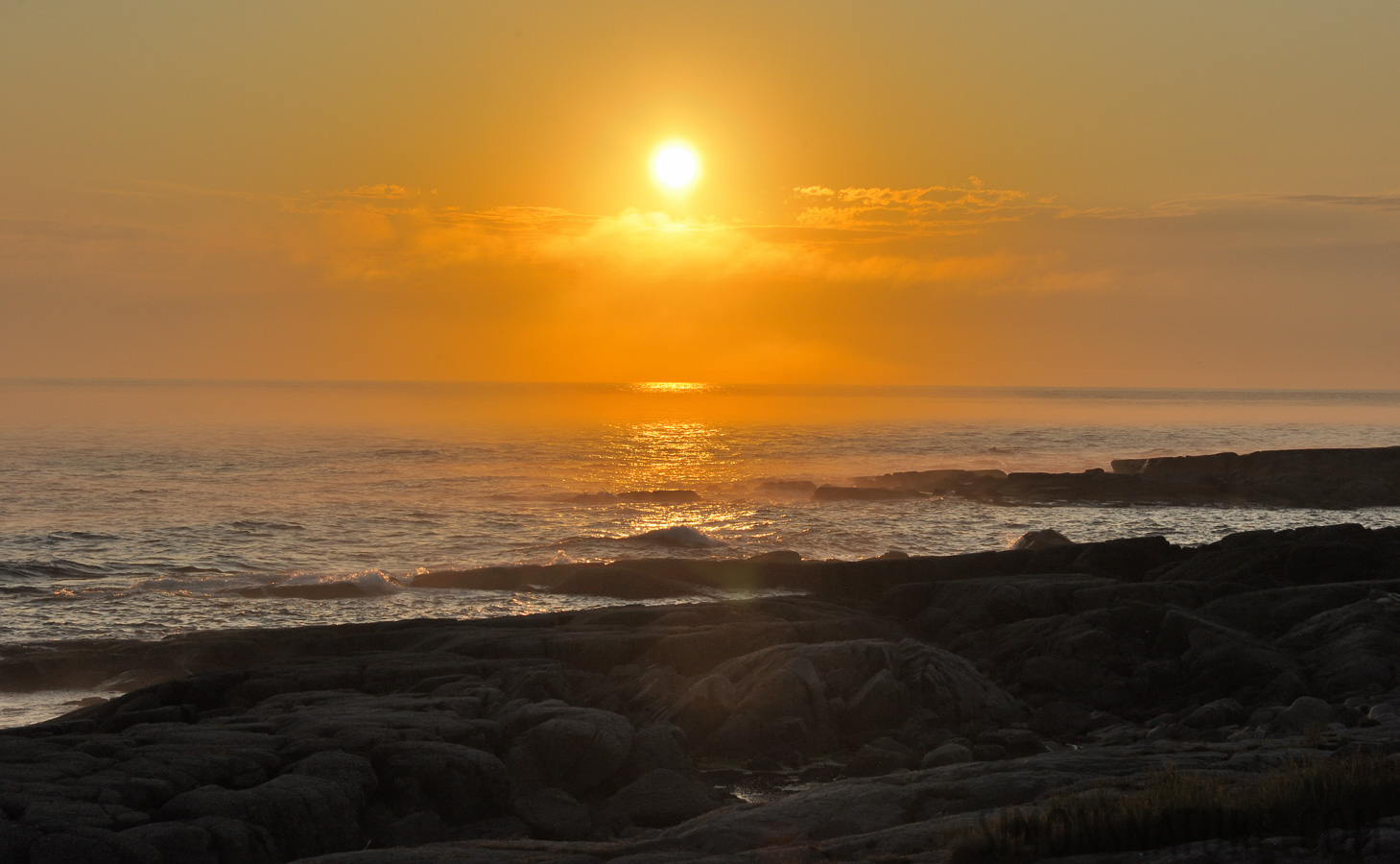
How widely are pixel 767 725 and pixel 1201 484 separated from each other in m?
46.0

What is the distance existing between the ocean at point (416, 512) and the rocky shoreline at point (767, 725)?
698cm

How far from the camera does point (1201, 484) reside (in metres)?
54.2

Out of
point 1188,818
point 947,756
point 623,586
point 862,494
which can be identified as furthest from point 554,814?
point 862,494

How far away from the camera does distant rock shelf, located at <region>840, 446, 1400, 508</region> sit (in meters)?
51.3

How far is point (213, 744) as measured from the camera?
12.8 meters

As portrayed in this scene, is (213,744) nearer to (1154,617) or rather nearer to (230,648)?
(230,648)

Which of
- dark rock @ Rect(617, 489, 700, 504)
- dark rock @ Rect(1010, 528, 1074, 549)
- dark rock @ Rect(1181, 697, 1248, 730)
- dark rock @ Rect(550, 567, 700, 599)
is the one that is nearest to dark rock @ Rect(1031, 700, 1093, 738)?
dark rock @ Rect(1181, 697, 1248, 730)

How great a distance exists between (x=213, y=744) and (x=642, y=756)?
18.3 feet

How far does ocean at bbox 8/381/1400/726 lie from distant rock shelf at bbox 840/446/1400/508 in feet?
8.07

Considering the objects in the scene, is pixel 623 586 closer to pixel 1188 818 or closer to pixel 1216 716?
pixel 1216 716

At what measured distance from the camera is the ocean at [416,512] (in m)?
29.4

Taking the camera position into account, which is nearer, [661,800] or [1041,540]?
[661,800]

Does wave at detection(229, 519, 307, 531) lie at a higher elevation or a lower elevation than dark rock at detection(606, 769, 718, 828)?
lower

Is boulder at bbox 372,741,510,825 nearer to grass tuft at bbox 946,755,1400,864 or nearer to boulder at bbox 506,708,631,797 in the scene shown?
boulder at bbox 506,708,631,797
